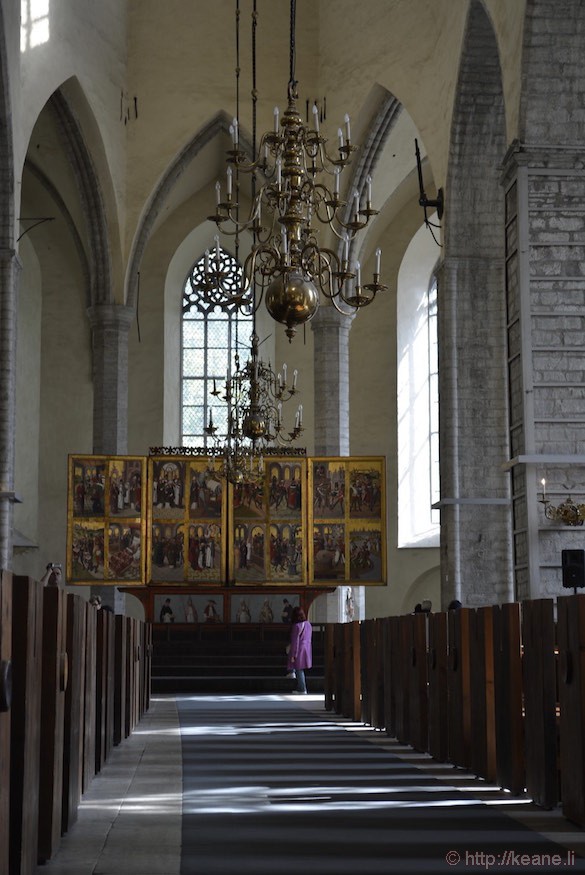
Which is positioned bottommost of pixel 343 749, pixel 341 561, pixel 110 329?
pixel 343 749

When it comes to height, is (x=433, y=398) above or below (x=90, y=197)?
below

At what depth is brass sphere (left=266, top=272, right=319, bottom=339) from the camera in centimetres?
1016

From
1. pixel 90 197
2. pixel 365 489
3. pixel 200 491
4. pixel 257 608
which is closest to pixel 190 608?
pixel 257 608

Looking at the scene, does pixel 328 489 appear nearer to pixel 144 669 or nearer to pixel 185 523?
pixel 185 523

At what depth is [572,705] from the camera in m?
5.25

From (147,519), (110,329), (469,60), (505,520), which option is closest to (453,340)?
(505,520)

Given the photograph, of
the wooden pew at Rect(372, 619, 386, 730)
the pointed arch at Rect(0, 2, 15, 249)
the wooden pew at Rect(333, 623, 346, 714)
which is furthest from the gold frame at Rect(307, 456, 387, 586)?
the wooden pew at Rect(372, 619, 386, 730)

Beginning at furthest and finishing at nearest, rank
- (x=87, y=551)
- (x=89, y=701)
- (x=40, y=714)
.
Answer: (x=87, y=551), (x=89, y=701), (x=40, y=714)

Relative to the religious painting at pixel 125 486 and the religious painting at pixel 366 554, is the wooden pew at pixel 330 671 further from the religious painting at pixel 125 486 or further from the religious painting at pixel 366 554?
the religious painting at pixel 125 486

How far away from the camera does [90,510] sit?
64.8 ft

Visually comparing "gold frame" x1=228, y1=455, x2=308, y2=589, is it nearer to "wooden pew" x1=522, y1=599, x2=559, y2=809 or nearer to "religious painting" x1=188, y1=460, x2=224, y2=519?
"religious painting" x1=188, y1=460, x2=224, y2=519

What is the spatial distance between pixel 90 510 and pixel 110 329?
5513 millimetres

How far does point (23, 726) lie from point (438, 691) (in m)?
4.41

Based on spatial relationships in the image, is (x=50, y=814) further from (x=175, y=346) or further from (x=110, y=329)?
(x=175, y=346)
